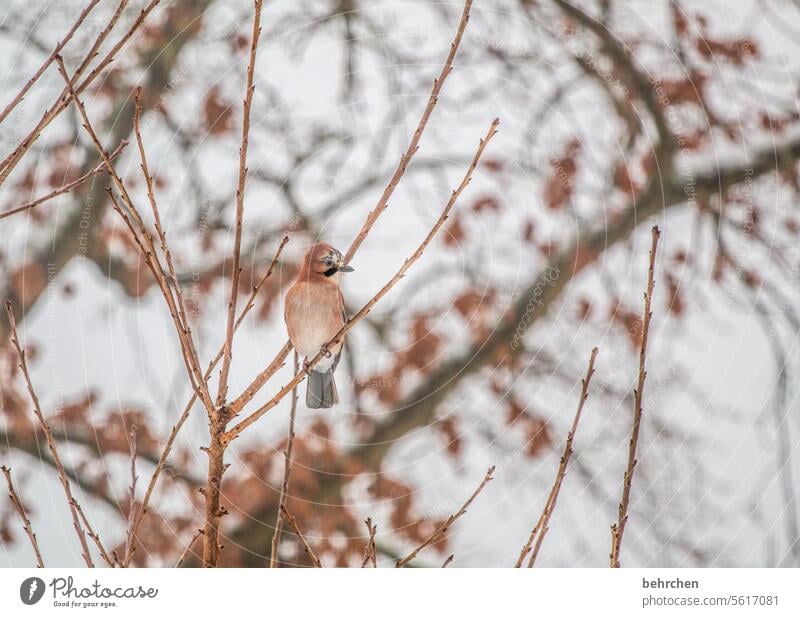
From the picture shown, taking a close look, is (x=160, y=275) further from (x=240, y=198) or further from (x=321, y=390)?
(x=321, y=390)

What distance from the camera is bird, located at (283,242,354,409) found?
5.36ft

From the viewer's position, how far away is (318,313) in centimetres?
168

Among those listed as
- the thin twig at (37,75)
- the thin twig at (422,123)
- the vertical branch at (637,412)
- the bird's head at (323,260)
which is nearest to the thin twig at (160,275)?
the thin twig at (37,75)

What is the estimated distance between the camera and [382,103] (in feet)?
7.49

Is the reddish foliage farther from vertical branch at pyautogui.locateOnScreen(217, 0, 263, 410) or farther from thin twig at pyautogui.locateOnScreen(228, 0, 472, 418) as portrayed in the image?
vertical branch at pyautogui.locateOnScreen(217, 0, 263, 410)

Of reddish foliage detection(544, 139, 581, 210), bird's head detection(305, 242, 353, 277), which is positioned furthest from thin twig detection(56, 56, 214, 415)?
reddish foliage detection(544, 139, 581, 210)

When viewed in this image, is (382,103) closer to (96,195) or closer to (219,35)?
(219,35)

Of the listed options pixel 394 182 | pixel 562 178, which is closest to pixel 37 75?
pixel 394 182

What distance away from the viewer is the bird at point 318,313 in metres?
1.63
